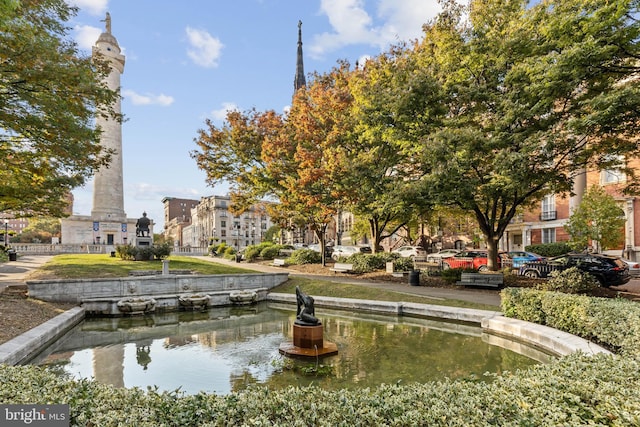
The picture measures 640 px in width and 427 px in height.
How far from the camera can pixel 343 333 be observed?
11625 millimetres

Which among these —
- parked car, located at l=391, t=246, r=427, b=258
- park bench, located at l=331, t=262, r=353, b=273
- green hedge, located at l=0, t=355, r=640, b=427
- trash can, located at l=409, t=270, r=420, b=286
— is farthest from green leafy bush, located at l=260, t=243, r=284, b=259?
green hedge, located at l=0, t=355, r=640, b=427

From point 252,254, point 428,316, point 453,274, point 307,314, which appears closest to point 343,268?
point 453,274

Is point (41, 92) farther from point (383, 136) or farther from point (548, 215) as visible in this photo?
point (548, 215)

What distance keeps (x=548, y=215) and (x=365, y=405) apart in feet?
147

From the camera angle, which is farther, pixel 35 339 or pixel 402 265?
pixel 402 265

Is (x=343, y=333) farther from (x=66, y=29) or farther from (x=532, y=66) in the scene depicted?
(x=66, y=29)

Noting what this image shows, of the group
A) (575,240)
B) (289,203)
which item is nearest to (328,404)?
(289,203)

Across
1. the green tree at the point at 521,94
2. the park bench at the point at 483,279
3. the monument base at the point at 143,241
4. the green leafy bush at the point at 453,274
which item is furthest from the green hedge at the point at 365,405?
the monument base at the point at 143,241

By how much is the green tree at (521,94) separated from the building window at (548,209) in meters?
24.3

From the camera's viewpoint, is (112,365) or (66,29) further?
(66,29)

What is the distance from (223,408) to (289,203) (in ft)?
73.4

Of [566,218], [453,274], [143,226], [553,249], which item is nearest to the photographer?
[453,274]

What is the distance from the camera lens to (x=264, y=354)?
9414 mm

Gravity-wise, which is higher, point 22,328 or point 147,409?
point 147,409
